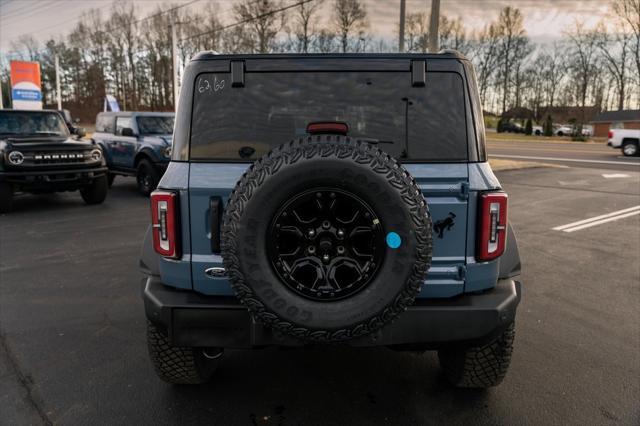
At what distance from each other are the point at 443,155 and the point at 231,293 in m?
1.31

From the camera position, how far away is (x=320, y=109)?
255cm

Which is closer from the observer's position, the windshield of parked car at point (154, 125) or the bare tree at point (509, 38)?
the windshield of parked car at point (154, 125)

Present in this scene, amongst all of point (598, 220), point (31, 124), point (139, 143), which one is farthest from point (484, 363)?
point (31, 124)

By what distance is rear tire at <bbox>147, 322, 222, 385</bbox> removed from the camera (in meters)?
2.82

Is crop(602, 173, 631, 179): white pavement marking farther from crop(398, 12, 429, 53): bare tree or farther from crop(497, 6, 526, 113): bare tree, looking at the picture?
crop(497, 6, 526, 113): bare tree

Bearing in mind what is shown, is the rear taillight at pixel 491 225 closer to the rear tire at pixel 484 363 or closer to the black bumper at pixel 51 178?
the rear tire at pixel 484 363

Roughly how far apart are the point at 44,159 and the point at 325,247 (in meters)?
8.44

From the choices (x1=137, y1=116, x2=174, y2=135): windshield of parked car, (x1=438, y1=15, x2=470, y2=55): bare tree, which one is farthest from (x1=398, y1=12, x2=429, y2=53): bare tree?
(x1=137, y1=116, x2=174, y2=135): windshield of parked car

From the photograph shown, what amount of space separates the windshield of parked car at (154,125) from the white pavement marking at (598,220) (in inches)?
341

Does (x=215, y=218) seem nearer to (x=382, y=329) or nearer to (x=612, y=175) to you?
(x=382, y=329)

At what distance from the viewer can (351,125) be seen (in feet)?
8.37

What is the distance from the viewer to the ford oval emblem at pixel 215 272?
2453 mm

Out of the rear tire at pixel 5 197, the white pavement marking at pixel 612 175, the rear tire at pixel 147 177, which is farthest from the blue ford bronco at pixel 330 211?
the white pavement marking at pixel 612 175

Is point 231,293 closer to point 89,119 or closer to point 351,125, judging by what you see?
point 351,125
